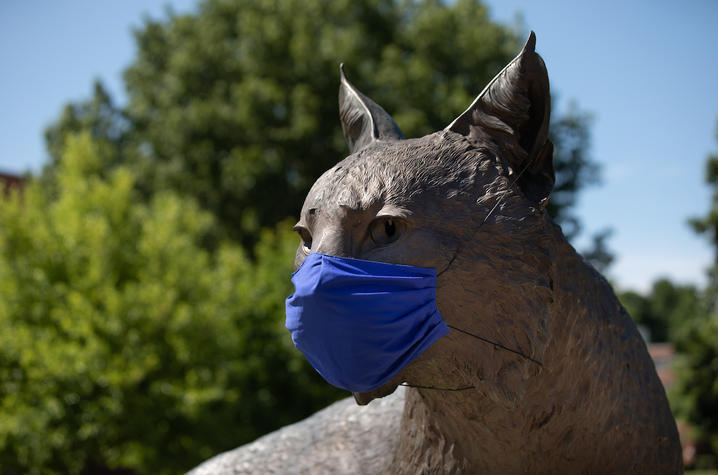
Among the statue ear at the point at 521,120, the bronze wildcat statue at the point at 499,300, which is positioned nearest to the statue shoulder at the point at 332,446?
the bronze wildcat statue at the point at 499,300

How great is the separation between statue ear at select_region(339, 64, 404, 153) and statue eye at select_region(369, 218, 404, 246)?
1.88 ft

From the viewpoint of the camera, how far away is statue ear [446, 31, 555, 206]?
199 cm

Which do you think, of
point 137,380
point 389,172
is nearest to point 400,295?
point 389,172

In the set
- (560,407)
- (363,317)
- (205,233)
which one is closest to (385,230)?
(363,317)

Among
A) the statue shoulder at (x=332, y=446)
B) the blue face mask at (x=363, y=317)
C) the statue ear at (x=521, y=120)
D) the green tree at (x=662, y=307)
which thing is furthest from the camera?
Answer: the green tree at (x=662, y=307)

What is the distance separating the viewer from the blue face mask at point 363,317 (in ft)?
5.81

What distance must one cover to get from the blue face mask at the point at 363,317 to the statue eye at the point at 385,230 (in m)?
0.09

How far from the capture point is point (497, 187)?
6.47ft

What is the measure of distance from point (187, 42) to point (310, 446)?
16.5 metres

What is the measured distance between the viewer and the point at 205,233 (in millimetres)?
17406

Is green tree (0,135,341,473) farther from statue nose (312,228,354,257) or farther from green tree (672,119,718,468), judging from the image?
green tree (672,119,718,468)

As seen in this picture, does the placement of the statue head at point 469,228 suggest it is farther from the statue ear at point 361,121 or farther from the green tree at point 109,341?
the green tree at point 109,341

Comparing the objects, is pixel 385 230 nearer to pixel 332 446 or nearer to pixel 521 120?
pixel 521 120

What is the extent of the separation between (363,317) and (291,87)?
49.4 feet
